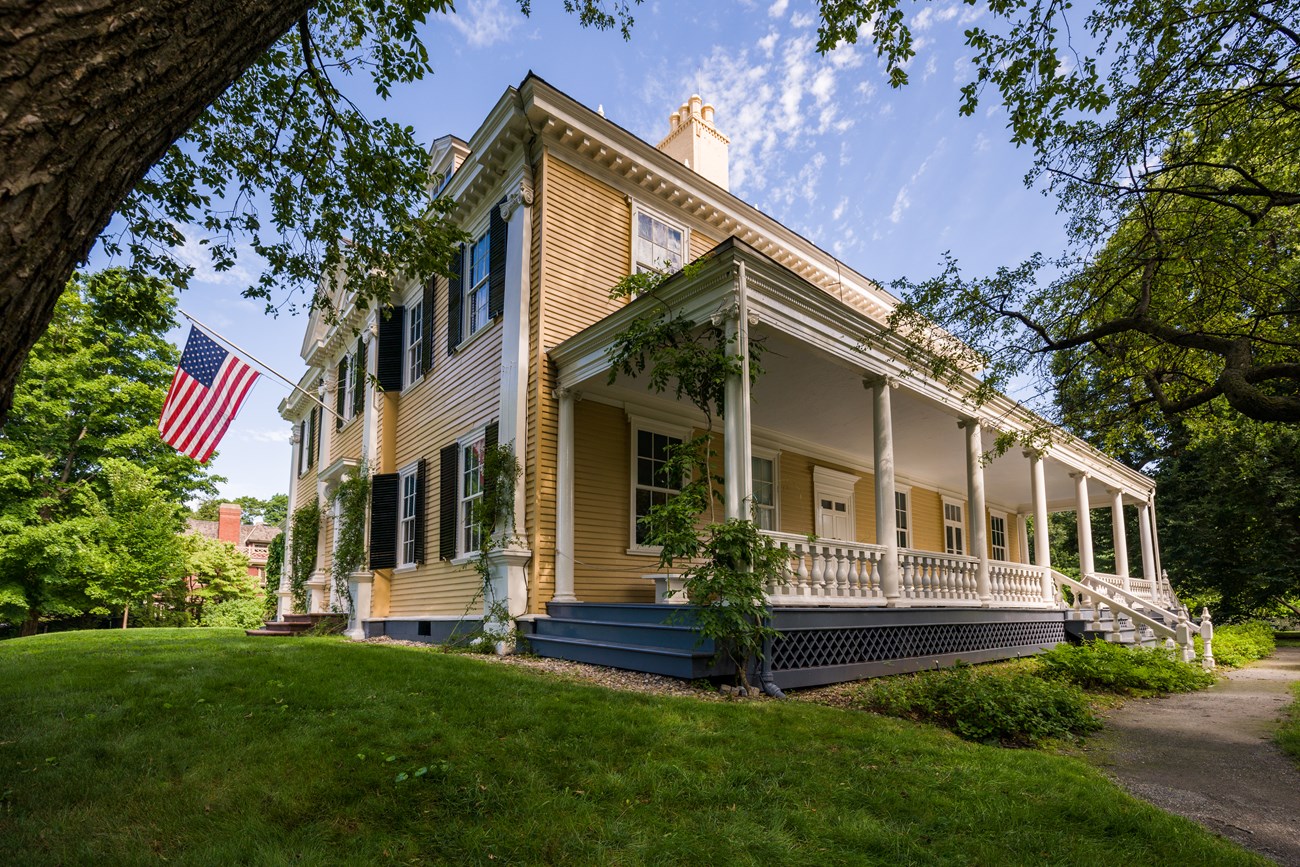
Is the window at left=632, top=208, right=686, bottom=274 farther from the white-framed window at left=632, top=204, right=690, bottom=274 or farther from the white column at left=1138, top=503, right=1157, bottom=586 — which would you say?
the white column at left=1138, top=503, right=1157, bottom=586

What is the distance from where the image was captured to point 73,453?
22.7 metres

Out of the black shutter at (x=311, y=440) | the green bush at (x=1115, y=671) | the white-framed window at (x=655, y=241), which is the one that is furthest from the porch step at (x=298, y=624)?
the green bush at (x=1115, y=671)

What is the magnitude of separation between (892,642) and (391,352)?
10282 mm

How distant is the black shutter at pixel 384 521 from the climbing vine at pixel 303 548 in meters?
4.55

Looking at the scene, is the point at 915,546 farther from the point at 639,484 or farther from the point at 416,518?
the point at 416,518

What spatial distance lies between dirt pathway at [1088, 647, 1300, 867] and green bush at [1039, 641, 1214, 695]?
1.13 feet

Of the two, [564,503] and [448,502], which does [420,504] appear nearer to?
[448,502]

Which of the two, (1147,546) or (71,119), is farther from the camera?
(1147,546)

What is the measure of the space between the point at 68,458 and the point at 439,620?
19.9 meters

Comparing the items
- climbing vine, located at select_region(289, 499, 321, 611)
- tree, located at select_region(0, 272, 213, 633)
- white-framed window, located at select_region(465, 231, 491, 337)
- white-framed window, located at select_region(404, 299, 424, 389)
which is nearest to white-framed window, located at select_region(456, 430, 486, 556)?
white-framed window, located at select_region(465, 231, 491, 337)

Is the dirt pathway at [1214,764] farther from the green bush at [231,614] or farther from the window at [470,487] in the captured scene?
the green bush at [231,614]

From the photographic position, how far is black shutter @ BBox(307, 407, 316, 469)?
19.1 metres

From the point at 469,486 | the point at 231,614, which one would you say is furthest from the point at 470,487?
the point at 231,614

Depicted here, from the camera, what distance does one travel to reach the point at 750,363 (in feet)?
23.5
